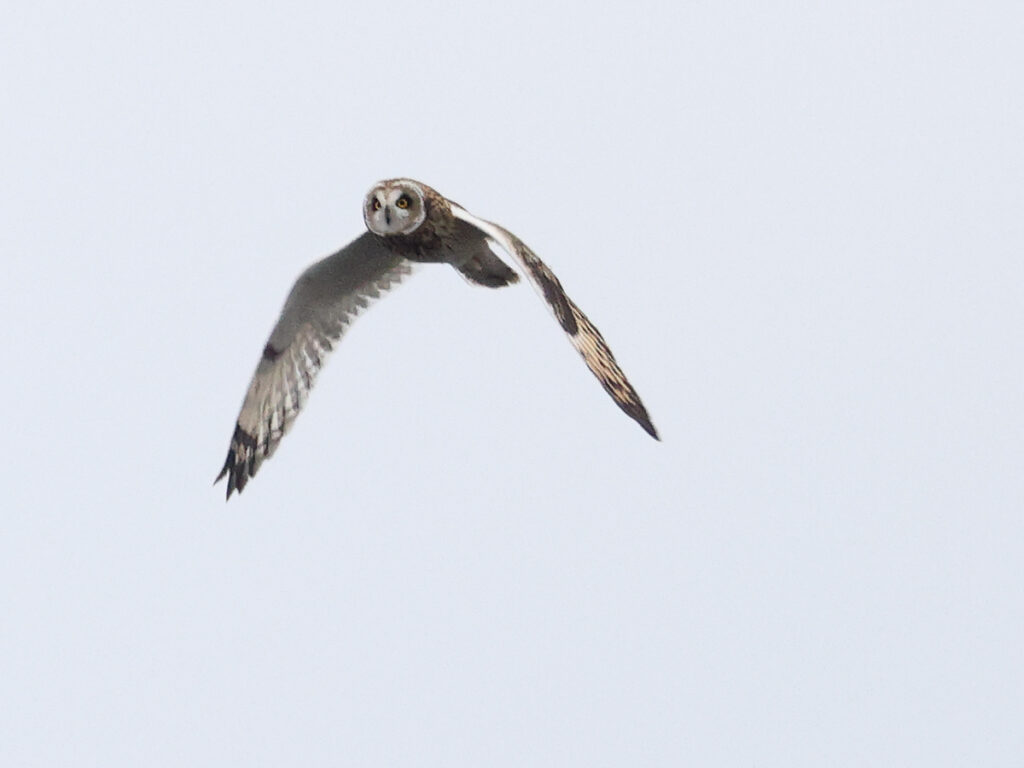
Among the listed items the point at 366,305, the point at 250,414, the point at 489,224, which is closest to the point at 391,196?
the point at 489,224

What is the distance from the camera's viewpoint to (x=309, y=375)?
11.7 metres

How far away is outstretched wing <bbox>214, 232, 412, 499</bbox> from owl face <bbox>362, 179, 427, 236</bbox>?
0.81 meters

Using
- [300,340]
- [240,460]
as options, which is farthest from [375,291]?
[240,460]

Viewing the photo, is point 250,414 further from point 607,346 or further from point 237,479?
point 607,346

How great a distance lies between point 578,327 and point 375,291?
2611 mm

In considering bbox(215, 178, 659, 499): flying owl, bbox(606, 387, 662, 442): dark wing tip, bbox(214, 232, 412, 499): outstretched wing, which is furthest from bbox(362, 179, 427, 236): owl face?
bbox(606, 387, 662, 442): dark wing tip

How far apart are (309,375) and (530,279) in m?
3.14

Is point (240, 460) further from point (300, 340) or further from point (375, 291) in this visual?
point (375, 291)

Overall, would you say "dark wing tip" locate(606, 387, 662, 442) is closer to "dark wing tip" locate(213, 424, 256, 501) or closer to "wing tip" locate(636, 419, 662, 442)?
"wing tip" locate(636, 419, 662, 442)

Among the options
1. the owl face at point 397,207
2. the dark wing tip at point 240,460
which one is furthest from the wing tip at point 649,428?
the dark wing tip at point 240,460

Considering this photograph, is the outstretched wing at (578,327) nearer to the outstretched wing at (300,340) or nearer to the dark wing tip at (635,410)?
the dark wing tip at (635,410)

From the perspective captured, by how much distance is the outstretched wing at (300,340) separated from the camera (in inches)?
440

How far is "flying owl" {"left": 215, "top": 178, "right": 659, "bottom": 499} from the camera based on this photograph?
9.04m

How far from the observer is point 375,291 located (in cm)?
1142
